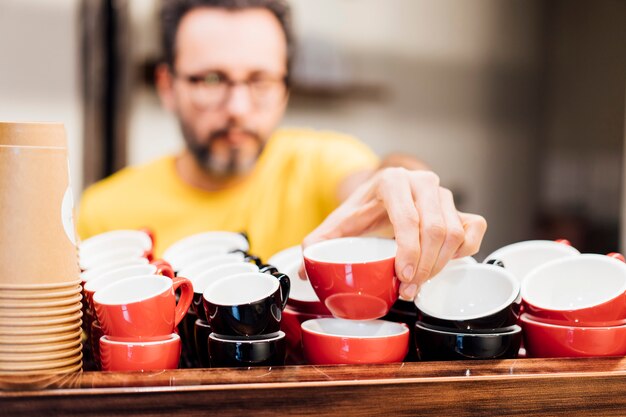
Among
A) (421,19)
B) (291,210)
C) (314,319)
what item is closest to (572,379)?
Result: (314,319)

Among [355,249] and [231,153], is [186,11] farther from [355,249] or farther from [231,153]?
[355,249]

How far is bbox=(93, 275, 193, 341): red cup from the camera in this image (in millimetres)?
795

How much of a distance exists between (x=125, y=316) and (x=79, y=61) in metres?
2.48

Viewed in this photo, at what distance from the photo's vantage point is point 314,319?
93 cm

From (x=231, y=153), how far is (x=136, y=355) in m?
1.97

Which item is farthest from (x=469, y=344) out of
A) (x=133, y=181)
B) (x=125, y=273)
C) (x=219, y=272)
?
(x=133, y=181)

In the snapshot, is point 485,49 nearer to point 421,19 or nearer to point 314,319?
point 421,19

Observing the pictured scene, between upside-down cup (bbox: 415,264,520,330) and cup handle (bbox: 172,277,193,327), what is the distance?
0.29 meters

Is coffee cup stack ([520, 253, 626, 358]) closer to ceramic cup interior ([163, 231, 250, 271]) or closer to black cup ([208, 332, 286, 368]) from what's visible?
black cup ([208, 332, 286, 368])

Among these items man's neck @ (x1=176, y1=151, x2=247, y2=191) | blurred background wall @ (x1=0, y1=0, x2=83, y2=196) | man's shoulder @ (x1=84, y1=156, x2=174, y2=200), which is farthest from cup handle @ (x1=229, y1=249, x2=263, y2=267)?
blurred background wall @ (x1=0, y1=0, x2=83, y2=196)

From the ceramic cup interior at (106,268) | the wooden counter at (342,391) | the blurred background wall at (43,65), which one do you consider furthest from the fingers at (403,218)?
the blurred background wall at (43,65)

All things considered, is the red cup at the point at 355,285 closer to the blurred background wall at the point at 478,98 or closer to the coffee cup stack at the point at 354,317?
the coffee cup stack at the point at 354,317

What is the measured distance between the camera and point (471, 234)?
94 cm

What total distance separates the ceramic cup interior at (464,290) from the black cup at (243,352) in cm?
22
